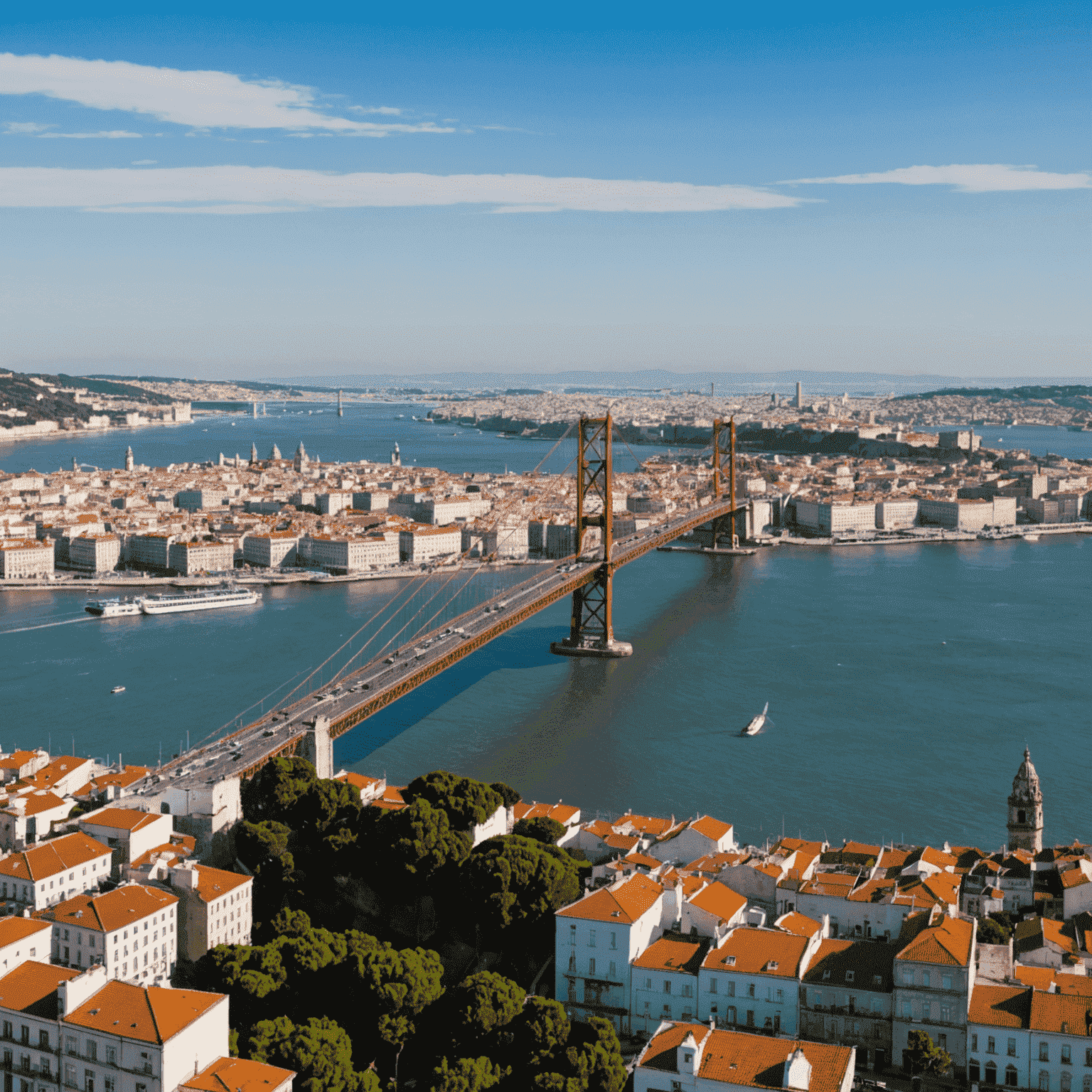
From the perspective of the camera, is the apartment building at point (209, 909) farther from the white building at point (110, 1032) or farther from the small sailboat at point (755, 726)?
the small sailboat at point (755, 726)

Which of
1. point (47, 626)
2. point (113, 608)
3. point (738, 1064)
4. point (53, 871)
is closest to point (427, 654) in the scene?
point (53, 871)

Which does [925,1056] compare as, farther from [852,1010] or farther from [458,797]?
[458,797]

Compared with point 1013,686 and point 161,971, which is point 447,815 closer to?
point 161,971

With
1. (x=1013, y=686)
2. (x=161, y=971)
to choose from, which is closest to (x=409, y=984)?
(x=161, y=971)

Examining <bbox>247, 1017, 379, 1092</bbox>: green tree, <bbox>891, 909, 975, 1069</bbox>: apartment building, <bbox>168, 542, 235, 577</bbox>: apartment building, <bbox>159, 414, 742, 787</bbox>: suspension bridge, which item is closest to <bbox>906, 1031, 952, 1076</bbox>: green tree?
<bbox>891, 909, 975, 1069</bbox>: apartment building

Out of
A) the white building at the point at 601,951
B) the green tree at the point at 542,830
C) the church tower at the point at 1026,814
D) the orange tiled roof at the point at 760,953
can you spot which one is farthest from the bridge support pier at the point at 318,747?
the church tower at the point at 1026,814

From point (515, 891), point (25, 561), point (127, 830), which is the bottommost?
point (25, 561)

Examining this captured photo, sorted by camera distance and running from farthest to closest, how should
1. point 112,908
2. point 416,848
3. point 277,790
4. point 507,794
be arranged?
point 507,794
point 277,790
point 416,848
point 112,908
